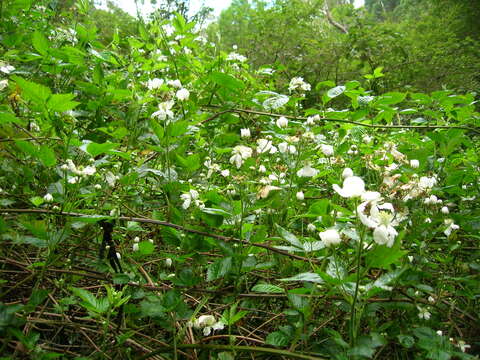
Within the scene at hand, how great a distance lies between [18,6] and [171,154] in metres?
1.08

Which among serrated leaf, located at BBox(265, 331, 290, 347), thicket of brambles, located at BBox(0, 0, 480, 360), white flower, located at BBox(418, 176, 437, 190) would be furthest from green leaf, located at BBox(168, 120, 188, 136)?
white flower, located at BBox(418, 176, 437, 190)

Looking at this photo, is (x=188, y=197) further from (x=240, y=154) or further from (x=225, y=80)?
(x=225, y=80)

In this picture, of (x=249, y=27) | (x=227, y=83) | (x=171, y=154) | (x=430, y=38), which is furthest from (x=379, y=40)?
(x=171, y=154)

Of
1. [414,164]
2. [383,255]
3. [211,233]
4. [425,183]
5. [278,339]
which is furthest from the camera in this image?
[414,164]

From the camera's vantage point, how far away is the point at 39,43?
138cm

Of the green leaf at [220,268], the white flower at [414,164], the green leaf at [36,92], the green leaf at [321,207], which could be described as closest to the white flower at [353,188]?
the green leaf at [321,207]

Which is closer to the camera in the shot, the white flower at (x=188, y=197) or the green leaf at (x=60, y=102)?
the green leaf at (x=60, y=102)

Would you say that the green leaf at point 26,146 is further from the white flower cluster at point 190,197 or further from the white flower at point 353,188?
the white flower at point 353,188

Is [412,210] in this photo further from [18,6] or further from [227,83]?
[18,6]

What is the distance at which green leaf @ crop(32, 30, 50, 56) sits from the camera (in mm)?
1367

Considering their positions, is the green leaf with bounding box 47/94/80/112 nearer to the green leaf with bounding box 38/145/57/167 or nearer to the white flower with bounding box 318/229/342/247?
the green leaf with bounding box 38/145/57/167

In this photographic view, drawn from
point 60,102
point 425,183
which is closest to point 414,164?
point 425,183

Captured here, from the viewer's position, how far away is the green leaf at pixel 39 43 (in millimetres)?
1367

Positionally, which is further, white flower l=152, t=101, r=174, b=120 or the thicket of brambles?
white flower l=152, t=101, r=174, b=120
